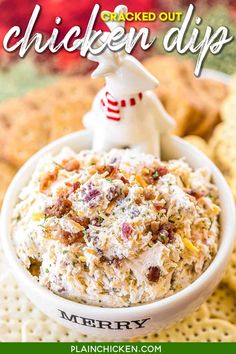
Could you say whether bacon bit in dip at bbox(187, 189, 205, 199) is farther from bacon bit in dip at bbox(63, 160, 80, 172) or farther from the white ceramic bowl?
bacon bit in dip at bbox(63, 160, 80, 172)

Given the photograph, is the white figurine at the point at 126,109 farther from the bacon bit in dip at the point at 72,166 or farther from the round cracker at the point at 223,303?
the round cracker at the point at 223,303

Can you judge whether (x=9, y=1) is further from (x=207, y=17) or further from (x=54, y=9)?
(x=207, y=17)

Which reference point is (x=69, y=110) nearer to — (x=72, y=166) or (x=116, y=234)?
(x=72, y=166)

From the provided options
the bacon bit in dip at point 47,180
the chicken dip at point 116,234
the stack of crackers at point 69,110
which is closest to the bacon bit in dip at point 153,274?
the chicken dip at point 116,234

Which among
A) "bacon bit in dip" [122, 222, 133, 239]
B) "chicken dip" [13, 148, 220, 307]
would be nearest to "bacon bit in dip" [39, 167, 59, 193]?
"chicken dip" [13, 148, 220, 307]
